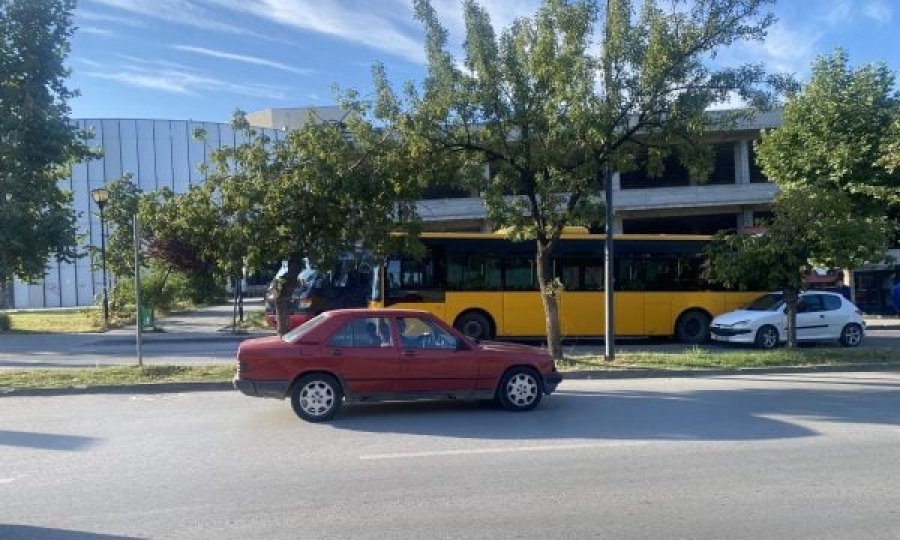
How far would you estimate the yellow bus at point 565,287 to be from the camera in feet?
65.5

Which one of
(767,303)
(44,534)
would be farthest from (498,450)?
(767,303)

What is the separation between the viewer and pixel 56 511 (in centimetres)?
605

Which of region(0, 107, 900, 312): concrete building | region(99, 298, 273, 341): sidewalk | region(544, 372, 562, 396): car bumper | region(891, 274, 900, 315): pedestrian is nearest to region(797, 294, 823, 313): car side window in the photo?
region(0, 107, 900, 312): concrete building

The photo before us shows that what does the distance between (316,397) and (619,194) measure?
3314 centimetres

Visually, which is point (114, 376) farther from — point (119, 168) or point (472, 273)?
point (119, 168)

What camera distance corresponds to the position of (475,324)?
66.0ft

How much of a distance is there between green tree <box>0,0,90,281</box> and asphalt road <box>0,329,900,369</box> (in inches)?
148

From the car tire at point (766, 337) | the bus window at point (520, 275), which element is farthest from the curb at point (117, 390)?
the car tire at point (766, 337)

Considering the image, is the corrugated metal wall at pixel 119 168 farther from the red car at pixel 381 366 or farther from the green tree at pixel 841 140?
the red car at pixel 381 366

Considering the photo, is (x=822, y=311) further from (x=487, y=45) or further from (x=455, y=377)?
(x=455, y=377)

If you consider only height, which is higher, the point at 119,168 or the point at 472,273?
the point at 119,168

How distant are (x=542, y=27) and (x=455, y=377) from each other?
7193 mm

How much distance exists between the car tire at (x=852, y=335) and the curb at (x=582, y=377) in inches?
176

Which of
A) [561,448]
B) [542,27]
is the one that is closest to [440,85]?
[542,27]
